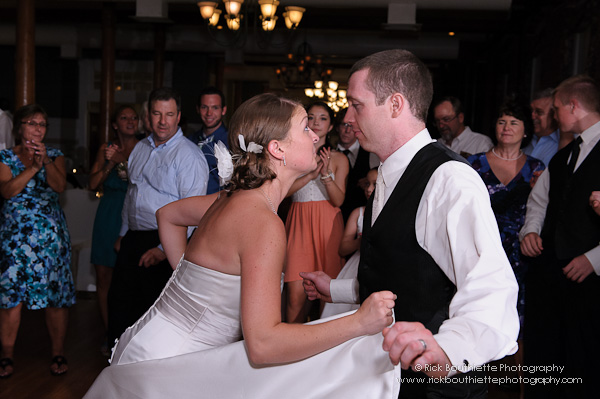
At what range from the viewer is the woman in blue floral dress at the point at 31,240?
12.2 feet

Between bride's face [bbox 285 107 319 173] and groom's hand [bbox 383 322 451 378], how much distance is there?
69cm

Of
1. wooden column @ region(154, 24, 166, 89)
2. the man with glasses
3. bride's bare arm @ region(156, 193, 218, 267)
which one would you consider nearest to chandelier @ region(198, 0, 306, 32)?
the man with glasses

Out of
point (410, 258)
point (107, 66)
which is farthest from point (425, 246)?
point (107, 66)

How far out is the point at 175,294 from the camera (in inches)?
70.9

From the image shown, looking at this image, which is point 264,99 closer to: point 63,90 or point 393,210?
point 393,210

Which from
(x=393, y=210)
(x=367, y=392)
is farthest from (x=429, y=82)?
(x=367, y=392)

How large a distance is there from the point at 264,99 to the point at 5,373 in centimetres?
287

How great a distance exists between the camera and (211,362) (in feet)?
5.17

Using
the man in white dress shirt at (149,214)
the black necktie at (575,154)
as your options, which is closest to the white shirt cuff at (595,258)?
the black necktie at (575,154)

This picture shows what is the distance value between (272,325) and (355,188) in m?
3.27

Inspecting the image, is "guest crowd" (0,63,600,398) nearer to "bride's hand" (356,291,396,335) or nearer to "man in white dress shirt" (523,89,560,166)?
"man in white dress shirt" (523,89,560,166)

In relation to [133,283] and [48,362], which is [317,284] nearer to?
[133,283]

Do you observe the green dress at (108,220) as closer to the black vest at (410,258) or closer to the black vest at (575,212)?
the black vest at (575,212)

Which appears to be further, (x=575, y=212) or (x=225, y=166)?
(x=575, y=212)
